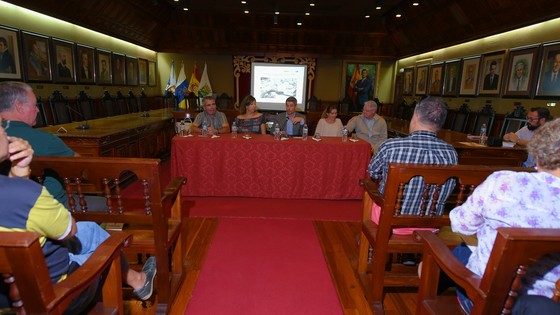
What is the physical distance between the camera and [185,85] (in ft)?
32.2

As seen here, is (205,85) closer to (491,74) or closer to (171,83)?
(171,83)

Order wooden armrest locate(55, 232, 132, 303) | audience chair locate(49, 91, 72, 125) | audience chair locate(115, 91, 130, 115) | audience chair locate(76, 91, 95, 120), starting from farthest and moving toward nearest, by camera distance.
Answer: audience chair locate(115, 91, 130, 115) → audience chair locate(76, 91, 95, 120) → audience chair locate(49, 91, 72, 125) → wooden armrest locate(55, 232, 132, 303)

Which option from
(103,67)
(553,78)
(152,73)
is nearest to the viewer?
(553,78)

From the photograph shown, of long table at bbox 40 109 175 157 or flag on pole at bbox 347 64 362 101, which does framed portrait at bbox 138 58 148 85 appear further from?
flag on pole at bbox 347 64 362 101

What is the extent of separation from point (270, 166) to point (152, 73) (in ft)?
23.2

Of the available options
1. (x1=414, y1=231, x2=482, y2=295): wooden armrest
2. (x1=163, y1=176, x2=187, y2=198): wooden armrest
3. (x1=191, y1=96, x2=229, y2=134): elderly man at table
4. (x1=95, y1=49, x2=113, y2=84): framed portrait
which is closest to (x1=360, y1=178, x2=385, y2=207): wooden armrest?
(x1=414, y1=231, x2=482, y2=295): wooden armrest

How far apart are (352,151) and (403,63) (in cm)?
713

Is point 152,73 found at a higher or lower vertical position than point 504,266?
higher

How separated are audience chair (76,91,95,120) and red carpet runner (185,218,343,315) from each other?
3991mm

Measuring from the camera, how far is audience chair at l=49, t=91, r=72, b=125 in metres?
4.91

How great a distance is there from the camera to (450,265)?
48.6 inches

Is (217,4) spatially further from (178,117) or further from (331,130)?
(331,130)

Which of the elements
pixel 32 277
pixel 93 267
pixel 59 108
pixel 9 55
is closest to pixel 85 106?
pixel 59 108

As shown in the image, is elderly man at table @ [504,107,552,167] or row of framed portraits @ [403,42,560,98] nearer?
elderly man at table @ [504,107,552,167]
